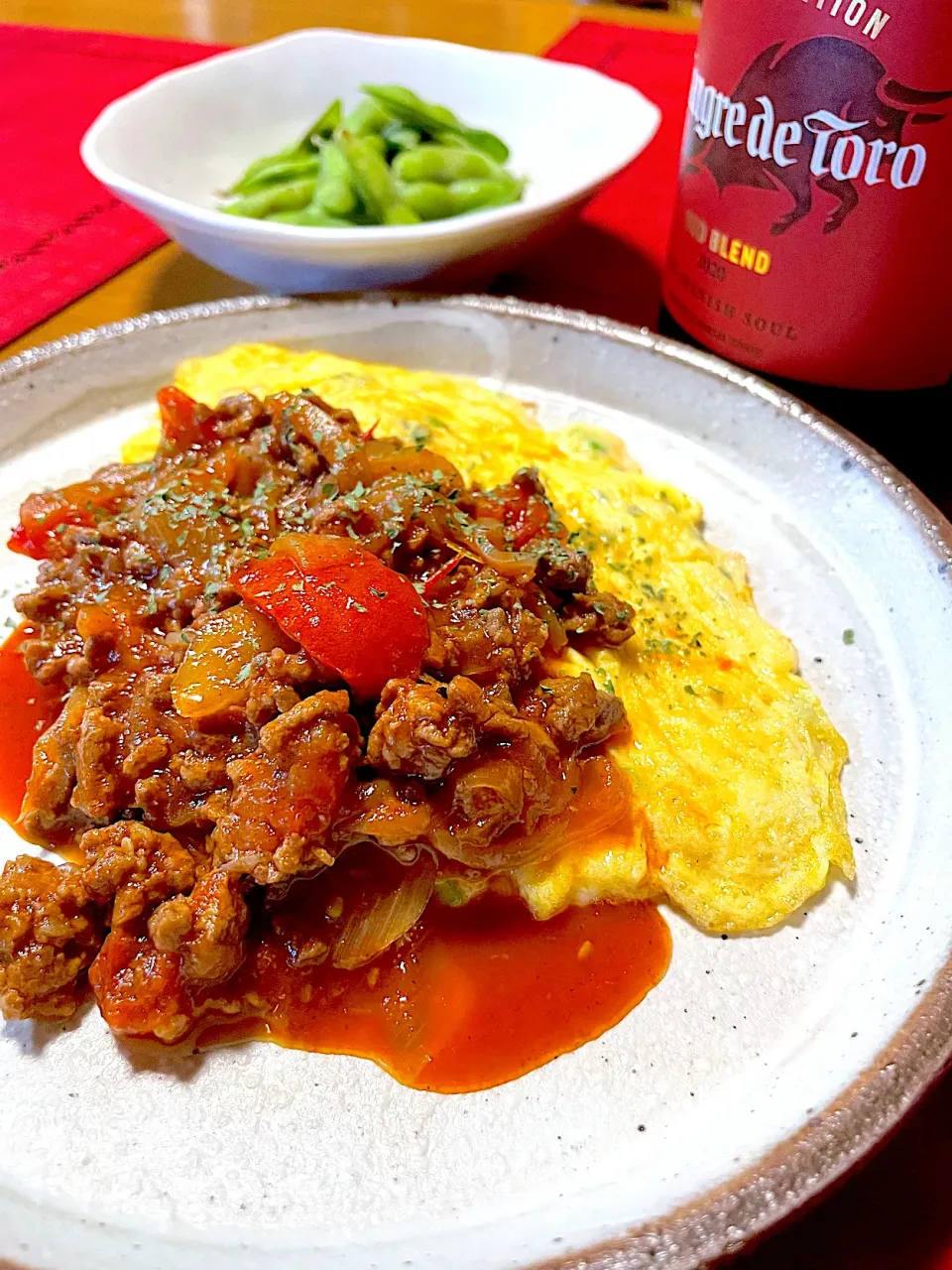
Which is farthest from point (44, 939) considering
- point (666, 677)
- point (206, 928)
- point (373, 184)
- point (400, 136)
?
point (400, 136)

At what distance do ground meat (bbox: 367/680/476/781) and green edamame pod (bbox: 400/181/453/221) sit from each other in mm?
2833

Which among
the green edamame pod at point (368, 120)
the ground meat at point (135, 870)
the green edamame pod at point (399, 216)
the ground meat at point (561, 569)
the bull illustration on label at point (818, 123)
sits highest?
the bull illustration on label at point (818, 123)

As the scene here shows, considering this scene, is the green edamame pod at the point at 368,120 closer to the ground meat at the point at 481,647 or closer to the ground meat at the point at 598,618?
the ground meat at the point at 598,618

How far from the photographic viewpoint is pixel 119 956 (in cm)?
198

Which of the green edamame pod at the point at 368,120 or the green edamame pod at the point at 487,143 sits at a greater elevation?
the green edamame pod at the point at 368,120

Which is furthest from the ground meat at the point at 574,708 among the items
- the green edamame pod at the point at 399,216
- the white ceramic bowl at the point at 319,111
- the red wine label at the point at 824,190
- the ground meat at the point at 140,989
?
the green edamame pod at the point at 399,216

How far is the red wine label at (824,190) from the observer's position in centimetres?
254

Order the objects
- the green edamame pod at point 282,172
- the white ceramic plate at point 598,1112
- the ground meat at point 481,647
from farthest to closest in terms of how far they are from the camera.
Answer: the green edamame pod at point 282,172 < the ground meat at point 481,647 < the white ceramic plate at point 598,1112

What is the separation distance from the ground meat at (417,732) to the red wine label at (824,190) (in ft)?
6.29

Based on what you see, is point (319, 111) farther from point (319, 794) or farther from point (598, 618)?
point (319, 794)

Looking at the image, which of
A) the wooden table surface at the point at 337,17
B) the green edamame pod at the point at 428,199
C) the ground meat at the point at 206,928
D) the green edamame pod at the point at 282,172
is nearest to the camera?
the ground meat at the point at 206,928

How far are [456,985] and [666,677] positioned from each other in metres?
1.03

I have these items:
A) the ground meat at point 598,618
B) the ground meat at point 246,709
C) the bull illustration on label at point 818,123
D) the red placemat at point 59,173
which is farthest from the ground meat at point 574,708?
the red placemat at point 59,173

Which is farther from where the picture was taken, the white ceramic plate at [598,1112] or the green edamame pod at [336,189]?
the green edamame pod at [336,189]
